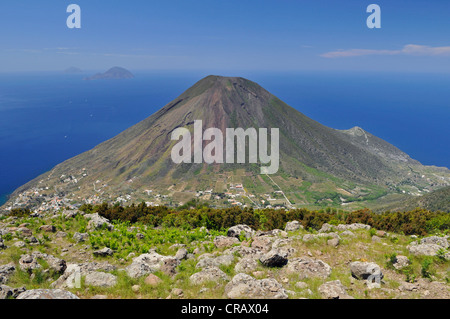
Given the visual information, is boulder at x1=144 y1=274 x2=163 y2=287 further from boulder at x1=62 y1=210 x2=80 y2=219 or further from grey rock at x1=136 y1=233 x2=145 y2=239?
boulder at x1=62 y1=210 x2=80 y2=219

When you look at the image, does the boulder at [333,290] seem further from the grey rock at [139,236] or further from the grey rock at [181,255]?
the grey rock at [139,236]

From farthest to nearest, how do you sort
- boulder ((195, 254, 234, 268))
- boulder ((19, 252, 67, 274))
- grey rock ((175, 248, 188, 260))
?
grey rock ((175, 248, 188, 260)), boulder ((195, 254, 234, 268)), boulder ((19, 252, 67, 274))

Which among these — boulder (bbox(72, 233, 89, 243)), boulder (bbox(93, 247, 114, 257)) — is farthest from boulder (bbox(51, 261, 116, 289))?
boulder (bbox(72, 233, 89, 243))

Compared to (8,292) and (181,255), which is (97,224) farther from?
(8,292)

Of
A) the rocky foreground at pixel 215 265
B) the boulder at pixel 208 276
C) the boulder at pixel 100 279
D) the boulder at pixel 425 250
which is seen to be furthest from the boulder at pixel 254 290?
the boulder at pixel 425 250
